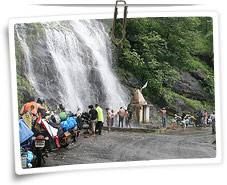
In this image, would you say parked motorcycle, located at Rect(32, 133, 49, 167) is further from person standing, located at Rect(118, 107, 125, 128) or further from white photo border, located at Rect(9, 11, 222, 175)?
person standing, located at Rect(118, 107, 125, 128)

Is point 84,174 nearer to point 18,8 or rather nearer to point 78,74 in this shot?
point 78,74

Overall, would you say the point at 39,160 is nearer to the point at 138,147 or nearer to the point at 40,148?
the point at 40,148

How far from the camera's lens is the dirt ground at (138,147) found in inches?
33.4

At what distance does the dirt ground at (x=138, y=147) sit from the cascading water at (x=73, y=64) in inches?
2.1

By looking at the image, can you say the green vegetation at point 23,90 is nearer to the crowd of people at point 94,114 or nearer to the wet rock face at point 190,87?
the crowd of people at point 94,114

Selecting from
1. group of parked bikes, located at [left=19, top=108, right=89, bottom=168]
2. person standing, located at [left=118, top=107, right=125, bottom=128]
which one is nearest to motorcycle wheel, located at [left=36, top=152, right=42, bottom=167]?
group of parked bikes, located at [left=19, top=108, right=89, bottom=168]

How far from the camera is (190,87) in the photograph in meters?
0.87

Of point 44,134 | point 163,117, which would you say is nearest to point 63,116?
point 44,134

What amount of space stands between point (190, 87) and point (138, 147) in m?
0.13

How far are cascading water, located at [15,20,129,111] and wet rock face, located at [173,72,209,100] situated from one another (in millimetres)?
87

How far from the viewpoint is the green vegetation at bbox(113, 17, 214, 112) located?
2.81ft

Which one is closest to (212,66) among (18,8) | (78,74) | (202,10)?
(202,10)

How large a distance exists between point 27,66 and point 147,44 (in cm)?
19
